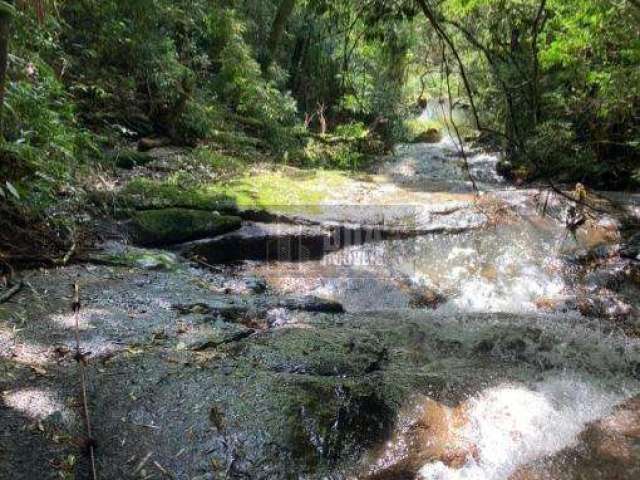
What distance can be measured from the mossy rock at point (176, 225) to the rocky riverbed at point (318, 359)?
28mm

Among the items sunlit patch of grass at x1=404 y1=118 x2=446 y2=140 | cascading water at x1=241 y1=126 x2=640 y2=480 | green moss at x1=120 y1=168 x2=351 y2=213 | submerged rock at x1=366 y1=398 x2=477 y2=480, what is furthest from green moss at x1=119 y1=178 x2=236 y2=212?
sunlit patch of grass at x1=404 y1=118 x2=446 y2=140

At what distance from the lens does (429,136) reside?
60.9 feet

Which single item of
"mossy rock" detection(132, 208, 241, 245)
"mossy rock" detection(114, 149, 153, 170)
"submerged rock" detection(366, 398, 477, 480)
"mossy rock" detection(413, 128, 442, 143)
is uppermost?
"mossy rock" detection(114, 149, 153, 170)

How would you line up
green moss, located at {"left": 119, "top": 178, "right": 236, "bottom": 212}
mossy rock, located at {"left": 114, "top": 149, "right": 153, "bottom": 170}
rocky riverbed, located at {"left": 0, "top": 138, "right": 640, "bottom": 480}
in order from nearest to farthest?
rocky riverbed, located at {"left": 0, "top": 138, "right": 640, "bottom": 480}, green moss, located at {"left": 119, "top": 178, "right": 236, "bottom": 212}, mossy rock, located at {"left": 114, "top": 149, "right": 153, "bottom": 170}

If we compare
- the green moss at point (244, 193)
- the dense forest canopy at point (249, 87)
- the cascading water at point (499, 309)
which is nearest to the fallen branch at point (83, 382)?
the dense forest canopy at point (249, 87)

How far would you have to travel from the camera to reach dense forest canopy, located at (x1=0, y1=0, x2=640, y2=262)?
16.9ft

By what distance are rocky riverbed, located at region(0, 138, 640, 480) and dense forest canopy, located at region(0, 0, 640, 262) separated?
152 cm

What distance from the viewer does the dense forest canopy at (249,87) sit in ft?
16.9

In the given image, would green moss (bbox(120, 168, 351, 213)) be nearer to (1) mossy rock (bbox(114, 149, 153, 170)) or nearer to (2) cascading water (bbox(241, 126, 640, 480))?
(1) mossy rock (bbox(114, 149, 153, 170))

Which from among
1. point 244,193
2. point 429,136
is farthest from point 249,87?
point 429,136

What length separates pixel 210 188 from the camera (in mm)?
7906

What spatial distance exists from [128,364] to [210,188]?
5.08 metres

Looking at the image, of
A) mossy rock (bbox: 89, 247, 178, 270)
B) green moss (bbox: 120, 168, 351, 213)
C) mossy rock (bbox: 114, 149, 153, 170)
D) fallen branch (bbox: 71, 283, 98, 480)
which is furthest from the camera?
mossy rock (bbox: 114, 149, 153, 170)

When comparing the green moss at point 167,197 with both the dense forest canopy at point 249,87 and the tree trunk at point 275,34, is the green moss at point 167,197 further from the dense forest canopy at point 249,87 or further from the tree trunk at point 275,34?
the tree trunk at point 275,34
